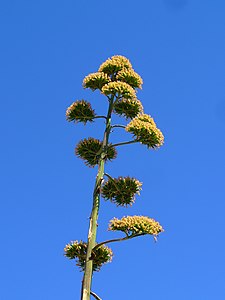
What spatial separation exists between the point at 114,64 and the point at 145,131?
1.92 m

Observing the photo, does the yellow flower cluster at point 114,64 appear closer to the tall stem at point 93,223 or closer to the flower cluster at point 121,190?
the tall stem at point 93,223

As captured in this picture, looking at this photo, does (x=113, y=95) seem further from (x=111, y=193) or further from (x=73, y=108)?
(x=111, y=193)

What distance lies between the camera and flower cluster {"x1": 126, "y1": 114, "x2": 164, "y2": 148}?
33.2 feet

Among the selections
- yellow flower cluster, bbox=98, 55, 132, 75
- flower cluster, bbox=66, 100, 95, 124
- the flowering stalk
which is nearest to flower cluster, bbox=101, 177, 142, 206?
the flowering stalk

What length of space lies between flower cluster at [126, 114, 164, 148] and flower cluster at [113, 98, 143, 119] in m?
0.61

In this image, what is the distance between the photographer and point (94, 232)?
9.38 m

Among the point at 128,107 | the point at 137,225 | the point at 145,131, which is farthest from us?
the point at 128,107

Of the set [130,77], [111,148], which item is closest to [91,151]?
[111,148]

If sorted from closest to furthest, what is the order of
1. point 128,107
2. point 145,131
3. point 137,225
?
point 137,225 < point 145,131 < point 128,107

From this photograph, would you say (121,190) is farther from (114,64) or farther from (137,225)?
(114,64)

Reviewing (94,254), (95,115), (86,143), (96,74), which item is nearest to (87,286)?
(94,254)

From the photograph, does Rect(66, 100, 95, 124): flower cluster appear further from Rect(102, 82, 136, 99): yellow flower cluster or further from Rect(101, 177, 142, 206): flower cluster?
Rect(101, 177, 142, 206): flower cluster

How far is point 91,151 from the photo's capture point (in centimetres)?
1048

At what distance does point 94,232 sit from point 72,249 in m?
0.56
